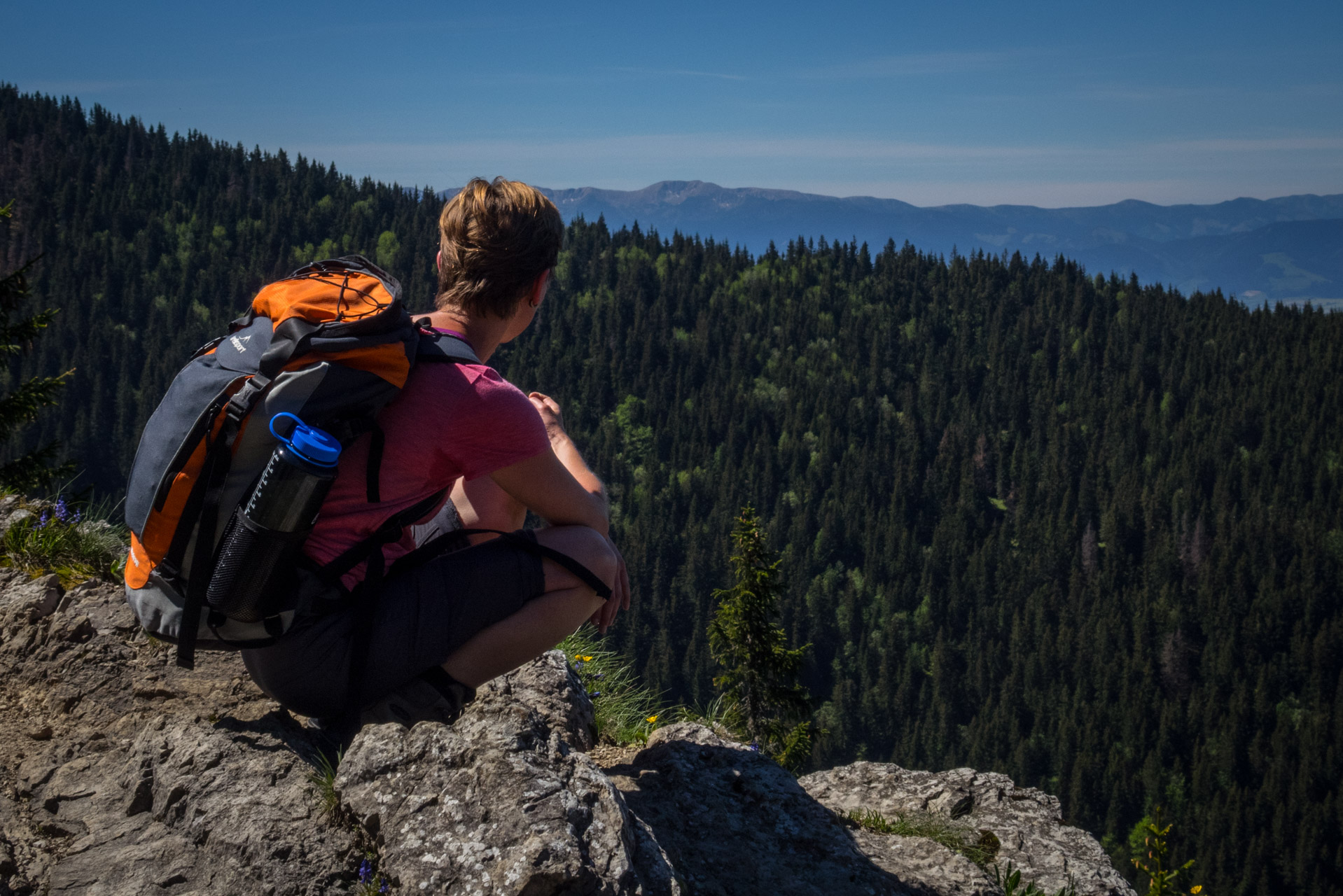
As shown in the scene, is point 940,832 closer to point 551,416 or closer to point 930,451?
point 551,416

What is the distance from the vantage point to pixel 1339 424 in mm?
123188

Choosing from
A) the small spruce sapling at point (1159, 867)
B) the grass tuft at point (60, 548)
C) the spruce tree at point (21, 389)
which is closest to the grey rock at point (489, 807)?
the grass tuft at point (60, 548)

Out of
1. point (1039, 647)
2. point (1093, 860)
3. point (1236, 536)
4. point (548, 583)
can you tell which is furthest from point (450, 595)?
point (1236, 536)

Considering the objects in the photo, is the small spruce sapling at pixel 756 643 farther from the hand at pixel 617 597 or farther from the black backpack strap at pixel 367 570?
the black backpack strap at pixel 367 570

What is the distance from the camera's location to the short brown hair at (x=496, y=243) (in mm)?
2754

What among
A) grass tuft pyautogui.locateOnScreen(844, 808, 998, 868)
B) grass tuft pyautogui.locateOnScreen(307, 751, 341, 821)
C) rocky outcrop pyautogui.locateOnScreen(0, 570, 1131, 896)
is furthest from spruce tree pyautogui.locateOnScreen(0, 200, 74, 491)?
grass tuft pyautogui.locateOnScreen(844, 808, 998, 868)

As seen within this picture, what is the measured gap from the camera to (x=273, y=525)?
2303 mm

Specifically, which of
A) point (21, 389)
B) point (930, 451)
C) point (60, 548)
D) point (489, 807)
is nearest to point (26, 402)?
point (21, 389)

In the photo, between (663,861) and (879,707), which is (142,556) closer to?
(663,861)

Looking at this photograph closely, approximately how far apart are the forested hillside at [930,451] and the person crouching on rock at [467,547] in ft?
291

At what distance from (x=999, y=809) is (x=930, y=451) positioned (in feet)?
452

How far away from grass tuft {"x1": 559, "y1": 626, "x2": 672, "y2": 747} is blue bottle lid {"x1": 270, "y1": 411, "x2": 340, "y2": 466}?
93.1 inches

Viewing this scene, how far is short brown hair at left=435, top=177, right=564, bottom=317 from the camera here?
2.75 meters

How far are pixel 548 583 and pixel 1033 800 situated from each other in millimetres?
3055
